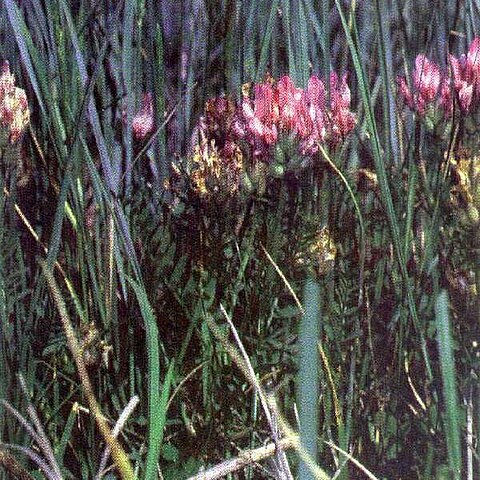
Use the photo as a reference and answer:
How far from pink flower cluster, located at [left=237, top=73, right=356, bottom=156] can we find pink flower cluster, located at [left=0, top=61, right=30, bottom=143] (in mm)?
230

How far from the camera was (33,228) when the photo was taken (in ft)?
2.80

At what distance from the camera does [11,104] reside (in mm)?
848

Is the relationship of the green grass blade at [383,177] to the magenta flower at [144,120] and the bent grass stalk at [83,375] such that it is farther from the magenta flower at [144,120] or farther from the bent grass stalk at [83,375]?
the bent grass stalk at [83,375]

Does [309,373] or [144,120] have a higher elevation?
[144,120]

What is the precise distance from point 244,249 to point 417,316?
0.18m

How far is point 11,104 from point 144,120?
0.47 feet

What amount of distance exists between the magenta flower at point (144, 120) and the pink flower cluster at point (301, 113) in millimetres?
94

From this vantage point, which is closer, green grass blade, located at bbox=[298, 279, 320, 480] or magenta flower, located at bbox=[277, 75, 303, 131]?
green grass blade, located at bbox=[298, 279, 320, 480]

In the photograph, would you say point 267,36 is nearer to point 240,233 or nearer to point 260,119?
point 260,119

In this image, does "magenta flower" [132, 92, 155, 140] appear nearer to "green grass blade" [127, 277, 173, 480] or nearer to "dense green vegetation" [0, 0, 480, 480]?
"dense green vegetation" [0, 0, 480, 480]

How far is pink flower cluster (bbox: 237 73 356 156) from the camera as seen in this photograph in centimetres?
80

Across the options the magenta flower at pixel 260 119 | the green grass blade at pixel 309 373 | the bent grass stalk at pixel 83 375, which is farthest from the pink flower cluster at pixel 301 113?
the bent grass stalk at pixel 83 375

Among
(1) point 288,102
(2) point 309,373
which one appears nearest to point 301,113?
(1) point 288,102

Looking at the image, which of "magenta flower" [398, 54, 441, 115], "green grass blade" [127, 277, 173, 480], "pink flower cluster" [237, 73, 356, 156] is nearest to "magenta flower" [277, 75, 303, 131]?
"pink flower cluster" [237, 73, 356, 156]
